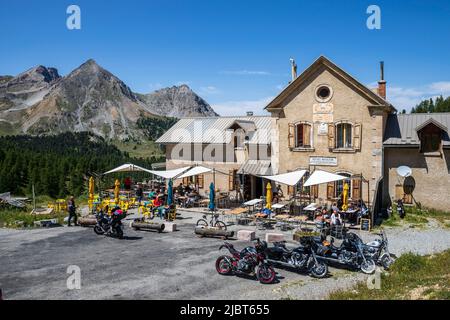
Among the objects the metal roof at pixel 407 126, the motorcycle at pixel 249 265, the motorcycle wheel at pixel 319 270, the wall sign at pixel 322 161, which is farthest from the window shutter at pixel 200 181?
the motorcycle wheel at pixel 319 270

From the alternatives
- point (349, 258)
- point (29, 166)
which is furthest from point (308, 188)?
point (29, 166)

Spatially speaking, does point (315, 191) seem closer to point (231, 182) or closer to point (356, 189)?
point (356, 189)

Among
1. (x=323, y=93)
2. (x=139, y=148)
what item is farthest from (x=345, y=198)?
(x=139, y=148)

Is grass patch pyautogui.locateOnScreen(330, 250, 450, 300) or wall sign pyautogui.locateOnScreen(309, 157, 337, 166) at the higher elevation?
wall sign pyautogui.locateOnScreen(309, 157, 337, 166)

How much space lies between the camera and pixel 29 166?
52.2 m

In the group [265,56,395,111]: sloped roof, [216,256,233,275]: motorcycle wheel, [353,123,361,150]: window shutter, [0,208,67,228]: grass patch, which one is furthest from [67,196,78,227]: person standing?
[353,123,361,150]: window shutter

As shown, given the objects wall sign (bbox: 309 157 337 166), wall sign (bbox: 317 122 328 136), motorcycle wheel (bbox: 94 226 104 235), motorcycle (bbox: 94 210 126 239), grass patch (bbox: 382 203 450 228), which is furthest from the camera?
wall sign (bbox: 317 122 328 136)

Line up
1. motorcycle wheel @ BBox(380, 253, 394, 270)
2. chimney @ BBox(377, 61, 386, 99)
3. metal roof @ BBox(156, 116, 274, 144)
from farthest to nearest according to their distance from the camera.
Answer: metal roof @ BBox(156, 116, 274, 144) < chimney @ BBox(377, 61, 386, 99) < motorcycle wheel @ BBox(380, 253, 394, 270)

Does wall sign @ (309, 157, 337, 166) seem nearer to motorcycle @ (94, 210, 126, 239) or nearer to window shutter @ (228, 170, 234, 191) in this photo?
window shutter @ (228, 170, 234, 191)

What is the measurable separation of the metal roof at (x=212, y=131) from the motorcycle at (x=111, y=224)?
12.0 meters

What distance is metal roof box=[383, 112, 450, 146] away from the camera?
22.7 metres

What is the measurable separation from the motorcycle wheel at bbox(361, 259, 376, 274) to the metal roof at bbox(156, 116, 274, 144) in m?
14.7

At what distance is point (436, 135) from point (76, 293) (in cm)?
1963
